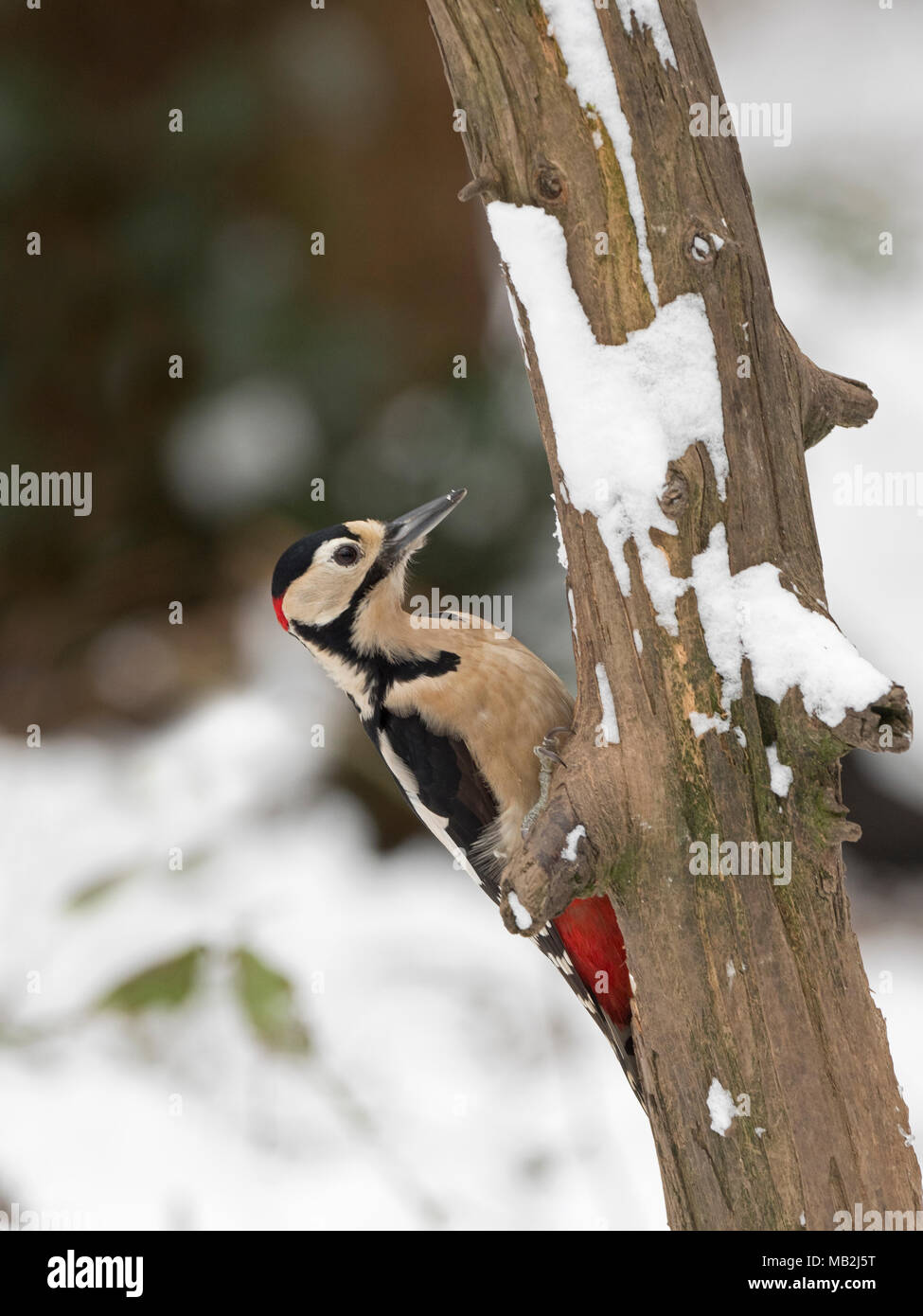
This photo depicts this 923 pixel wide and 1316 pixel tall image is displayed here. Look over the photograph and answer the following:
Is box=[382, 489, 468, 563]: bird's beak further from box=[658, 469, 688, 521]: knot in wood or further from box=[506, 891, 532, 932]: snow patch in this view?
box=[506, 891, 532, 932]: snow patch

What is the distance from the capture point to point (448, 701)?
183 cm

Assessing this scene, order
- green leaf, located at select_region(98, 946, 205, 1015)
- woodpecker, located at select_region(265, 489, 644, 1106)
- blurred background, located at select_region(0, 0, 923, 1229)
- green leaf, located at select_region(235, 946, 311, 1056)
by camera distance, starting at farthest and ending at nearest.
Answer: blurred background, located at select_region(0, 0, 923, 1229)
green leaf, located at select_region(98, 946, 205, 1015)
green leaf, located at select_region(235, 946, 311, 1056)
woodpecker, located at select_region(265, 489, 644, 1106)

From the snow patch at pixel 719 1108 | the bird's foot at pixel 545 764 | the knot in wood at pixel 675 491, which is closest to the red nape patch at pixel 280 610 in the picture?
the bird's foot at pixel 545 764

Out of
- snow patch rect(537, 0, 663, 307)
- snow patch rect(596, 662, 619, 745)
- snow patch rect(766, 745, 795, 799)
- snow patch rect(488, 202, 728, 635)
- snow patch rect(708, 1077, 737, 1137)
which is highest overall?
snow patch rect(537, 0, 663, 307)

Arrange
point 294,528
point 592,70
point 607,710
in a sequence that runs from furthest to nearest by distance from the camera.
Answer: point 294,528 → point 607,710 → point 592,70

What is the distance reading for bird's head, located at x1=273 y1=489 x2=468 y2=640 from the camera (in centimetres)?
182

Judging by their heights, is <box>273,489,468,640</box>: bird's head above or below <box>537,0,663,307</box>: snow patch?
below

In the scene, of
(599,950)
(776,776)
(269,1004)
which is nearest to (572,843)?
(776,776)

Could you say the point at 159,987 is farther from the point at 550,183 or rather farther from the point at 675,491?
the point at 550,183

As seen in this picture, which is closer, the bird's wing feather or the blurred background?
the bird's wing feather

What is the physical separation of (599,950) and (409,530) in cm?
78

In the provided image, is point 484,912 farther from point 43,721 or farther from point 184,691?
point 43,721

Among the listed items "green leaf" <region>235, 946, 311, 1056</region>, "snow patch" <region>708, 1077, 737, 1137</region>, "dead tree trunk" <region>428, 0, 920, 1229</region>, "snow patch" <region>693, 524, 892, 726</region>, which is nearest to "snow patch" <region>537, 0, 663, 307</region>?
"dead tree trunk" <region>428, 0, 920, 1229</region>
